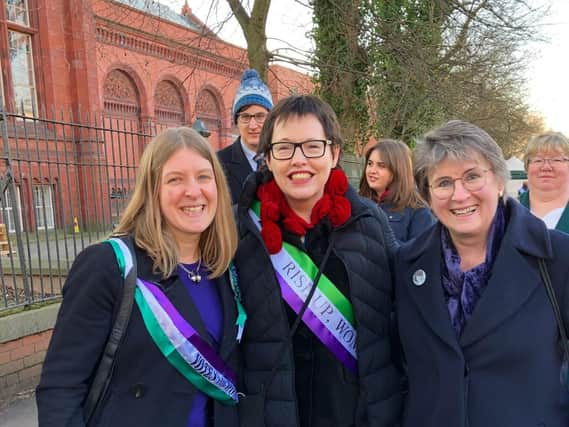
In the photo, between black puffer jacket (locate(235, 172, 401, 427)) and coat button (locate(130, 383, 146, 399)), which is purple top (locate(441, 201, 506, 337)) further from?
coat button (locate(130, 383, 146, 399))

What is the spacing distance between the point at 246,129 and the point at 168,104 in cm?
1666

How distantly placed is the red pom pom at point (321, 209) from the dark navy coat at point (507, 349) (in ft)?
1.78

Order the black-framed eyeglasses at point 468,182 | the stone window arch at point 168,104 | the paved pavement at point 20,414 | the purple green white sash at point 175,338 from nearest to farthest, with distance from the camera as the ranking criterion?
Answer: 1. the purple green white sash at point 175,338
2. the black-framed eyeglasses at point 468,182
3. the paved pavement at point 20,414
4. the stone window arch at point 168,104

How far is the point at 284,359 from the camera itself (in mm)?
1749

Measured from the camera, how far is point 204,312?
1709 mm

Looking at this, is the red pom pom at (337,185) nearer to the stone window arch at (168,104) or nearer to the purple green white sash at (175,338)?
the purple green white sash at (175,338)

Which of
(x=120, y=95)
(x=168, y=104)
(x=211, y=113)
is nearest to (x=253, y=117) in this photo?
(x=120, y=95)

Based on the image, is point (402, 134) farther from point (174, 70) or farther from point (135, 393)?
point (174, 70)

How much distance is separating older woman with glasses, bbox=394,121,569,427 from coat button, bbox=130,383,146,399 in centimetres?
104

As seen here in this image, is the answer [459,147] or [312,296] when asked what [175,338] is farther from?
[459,147]

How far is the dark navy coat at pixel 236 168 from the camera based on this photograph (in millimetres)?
3145

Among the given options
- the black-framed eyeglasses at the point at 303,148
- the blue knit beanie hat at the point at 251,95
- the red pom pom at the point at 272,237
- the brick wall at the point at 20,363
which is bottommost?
the brick wall at the point at 20,363

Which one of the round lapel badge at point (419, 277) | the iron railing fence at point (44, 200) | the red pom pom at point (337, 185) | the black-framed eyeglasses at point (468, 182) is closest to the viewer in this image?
the black-framed eyeglasses at point (468, 182)

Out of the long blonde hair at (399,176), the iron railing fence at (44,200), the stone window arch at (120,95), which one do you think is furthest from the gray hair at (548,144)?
the stone window arch at (120,95)
